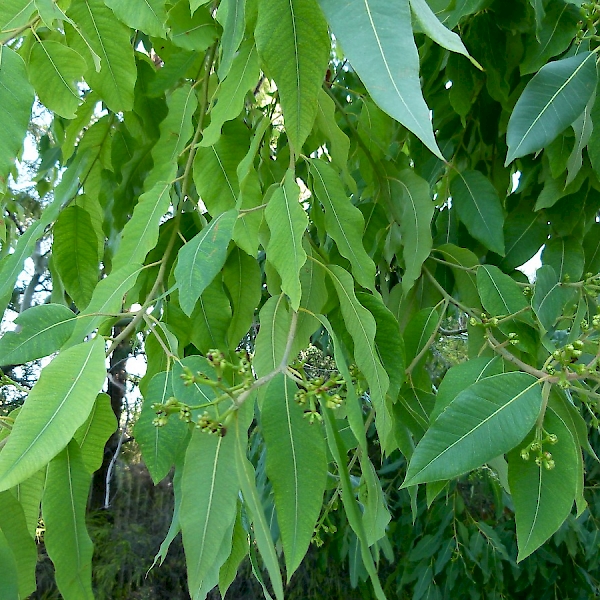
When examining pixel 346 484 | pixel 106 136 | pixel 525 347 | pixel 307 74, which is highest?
pixel 106 136

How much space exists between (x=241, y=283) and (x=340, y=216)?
121 mm

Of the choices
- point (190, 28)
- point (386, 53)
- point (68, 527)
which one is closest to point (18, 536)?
point (68, 527)

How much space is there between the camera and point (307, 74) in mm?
424

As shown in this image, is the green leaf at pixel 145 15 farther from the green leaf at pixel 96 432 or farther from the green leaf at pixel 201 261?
the green leaf at pixel 96 432

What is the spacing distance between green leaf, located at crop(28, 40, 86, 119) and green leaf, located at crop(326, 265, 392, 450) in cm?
27

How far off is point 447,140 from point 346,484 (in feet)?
2.38

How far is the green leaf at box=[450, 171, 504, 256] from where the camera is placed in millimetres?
817

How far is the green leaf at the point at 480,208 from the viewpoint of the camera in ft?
2.68

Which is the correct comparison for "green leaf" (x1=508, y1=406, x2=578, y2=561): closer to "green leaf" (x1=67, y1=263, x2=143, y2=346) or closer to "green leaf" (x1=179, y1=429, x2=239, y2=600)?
"green leaf" (x1=179, y1=429, x2=239, y2=600)

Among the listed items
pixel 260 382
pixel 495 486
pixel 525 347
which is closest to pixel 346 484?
pixel 260 382

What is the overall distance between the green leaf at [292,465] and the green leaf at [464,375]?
0.15m

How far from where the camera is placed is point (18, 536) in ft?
1.40

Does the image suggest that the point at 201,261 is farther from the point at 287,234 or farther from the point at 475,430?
the point at 475,430

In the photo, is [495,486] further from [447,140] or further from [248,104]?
→ [248,104]
